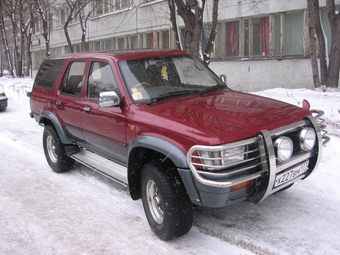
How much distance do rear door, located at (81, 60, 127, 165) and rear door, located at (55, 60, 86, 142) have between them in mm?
199

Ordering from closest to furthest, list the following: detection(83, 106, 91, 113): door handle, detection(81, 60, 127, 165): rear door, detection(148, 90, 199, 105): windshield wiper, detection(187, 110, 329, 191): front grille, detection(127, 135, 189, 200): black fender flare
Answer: detection(187, 110, 329, 191): front grille < detection(127, 135, 189, 200): black fender flare < detection(148, 90, 199, 105): windshield wiper < detection(81, 60, 127, 165): rear door < detection(83, 106, 91, 113): door handle

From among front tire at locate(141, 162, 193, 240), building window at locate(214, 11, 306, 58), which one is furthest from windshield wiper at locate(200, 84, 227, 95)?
building window at locate(214, 11, 306, 58)

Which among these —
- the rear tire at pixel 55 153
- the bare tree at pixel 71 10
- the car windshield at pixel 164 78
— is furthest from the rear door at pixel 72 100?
the bare tree at pixel 71 10

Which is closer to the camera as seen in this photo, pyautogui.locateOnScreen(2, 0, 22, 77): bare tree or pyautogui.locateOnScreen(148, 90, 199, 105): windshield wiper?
pyautogui.locateOnScreen(148, 90, 199, 105): windshield wiper

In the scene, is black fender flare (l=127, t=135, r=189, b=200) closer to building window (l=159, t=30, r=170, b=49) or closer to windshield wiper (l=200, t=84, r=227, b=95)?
windshield wiper (l=200, t=84, r=227, b=95)

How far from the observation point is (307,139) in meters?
3.54

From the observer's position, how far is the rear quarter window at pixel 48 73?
5.70 meters

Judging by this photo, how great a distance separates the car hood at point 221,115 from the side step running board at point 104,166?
3.05ft

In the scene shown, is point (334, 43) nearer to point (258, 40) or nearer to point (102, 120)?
point (258, 40)

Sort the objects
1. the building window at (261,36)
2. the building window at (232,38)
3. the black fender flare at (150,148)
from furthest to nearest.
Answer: the building window at (232,38), the building window at (261,36), the black fender flare at (150,148)

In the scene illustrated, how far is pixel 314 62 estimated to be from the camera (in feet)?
33.8

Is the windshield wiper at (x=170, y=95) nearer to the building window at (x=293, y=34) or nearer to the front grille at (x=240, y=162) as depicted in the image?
the front grille at (x=240, y=162)

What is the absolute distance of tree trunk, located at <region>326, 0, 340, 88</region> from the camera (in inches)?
376

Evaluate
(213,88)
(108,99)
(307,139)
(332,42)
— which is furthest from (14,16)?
(307,139)
